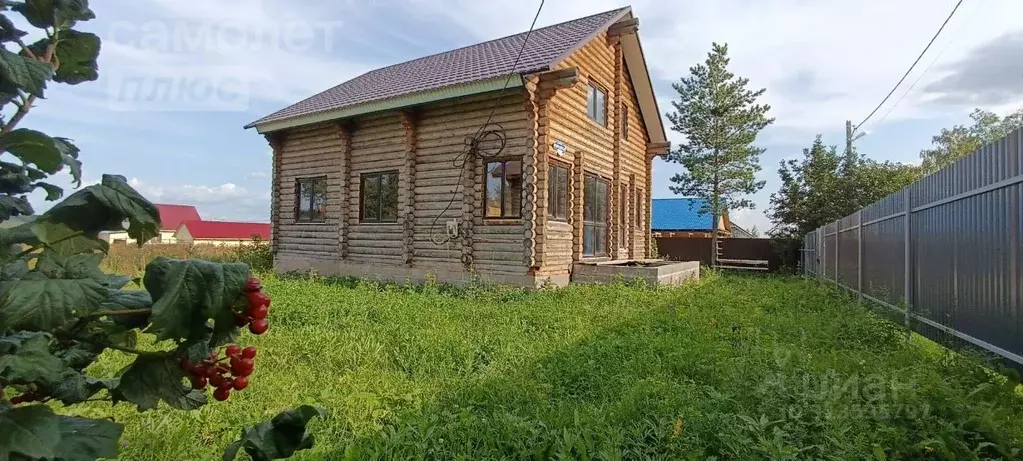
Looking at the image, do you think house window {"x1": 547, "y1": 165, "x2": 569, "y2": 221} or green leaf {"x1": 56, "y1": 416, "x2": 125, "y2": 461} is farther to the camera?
house window {"x1": 547, "y1": 165, "x2": 569, "y2": 221}

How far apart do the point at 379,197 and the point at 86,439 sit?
11293mm

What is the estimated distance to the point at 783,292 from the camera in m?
10.9

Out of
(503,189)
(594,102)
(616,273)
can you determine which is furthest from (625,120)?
(503,189)

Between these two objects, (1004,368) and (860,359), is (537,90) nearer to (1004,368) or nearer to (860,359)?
(860,359)

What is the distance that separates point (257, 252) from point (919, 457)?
15853mm

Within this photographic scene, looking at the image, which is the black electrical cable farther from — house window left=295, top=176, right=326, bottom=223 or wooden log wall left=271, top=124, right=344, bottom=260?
house window left=295, top=176, right=326, bottom=223

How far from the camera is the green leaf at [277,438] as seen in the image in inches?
46.1

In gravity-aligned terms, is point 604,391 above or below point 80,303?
below

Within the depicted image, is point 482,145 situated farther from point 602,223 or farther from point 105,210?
point 105,210

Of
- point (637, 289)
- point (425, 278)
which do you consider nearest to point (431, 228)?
point (425, 278)

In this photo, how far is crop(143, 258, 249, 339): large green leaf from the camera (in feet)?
3.01

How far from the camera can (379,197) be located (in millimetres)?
12039

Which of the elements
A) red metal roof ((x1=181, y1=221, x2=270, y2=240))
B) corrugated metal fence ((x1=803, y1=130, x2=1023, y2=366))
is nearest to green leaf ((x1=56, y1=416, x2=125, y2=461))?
corrugated metal fence ((x1=803, y1=130, x2=1023, y2=366))

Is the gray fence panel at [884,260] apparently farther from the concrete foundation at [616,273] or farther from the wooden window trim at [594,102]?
the wooden window trim at [594,102]
